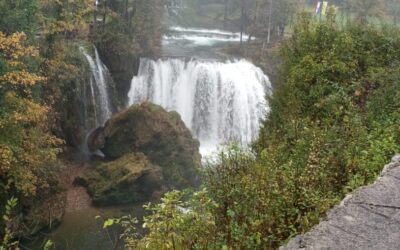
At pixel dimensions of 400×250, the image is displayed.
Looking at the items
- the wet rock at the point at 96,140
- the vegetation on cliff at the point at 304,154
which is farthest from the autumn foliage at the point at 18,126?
the vegetation on cliff at the point at 304,154

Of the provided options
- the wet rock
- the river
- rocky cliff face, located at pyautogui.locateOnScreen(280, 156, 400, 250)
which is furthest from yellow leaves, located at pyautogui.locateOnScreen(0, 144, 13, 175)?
the river

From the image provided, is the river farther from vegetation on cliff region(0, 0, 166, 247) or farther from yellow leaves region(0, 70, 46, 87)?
yellow leaves region(0, 70, 46, 87)

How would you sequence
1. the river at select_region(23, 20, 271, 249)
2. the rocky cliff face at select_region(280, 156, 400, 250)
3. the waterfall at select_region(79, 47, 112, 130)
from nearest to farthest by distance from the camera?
1. the rocky cliff face at select_region(280, 156, 400, 250)
2. the waterfall at select_region(79, 47, 112, 130)
3. the river at select_region(23, 20, 271, 249)

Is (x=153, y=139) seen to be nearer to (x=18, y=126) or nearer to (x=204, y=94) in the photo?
(x=204, y=94)

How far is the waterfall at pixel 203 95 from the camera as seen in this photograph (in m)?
28.0

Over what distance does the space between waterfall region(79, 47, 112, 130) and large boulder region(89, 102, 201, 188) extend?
1551mm

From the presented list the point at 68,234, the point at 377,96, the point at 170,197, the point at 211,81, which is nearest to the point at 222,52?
the point at 211,81

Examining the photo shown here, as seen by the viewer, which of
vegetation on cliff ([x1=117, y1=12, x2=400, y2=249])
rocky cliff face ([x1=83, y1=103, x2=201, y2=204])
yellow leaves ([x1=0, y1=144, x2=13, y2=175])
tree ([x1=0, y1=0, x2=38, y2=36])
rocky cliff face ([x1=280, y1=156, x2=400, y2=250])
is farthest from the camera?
rocky cliff face ([x1=83, y1=103, x2=201, y2=204])

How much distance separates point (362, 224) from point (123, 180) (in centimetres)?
1634

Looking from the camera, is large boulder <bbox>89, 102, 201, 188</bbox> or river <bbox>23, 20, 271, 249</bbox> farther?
river <bbox>23, 20, 271, 249</bbox>

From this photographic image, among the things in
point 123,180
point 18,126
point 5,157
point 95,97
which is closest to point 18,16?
point 18,126

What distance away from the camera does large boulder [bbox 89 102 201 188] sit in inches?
883

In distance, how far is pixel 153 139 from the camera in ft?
73.9

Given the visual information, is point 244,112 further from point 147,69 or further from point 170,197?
point 170,197
